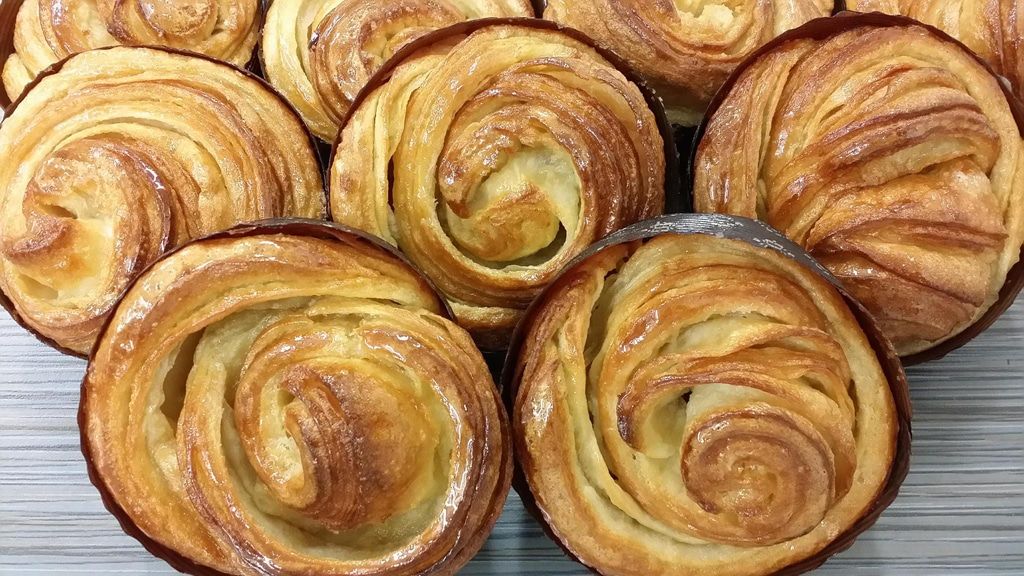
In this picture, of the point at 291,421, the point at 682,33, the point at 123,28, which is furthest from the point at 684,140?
the point at 123,28

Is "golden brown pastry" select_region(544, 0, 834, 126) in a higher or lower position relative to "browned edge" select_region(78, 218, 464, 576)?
higher

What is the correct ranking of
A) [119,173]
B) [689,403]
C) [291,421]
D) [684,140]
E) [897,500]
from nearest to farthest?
[291,421] < [689,403] < [119,173] < [897,500] < [684,140]

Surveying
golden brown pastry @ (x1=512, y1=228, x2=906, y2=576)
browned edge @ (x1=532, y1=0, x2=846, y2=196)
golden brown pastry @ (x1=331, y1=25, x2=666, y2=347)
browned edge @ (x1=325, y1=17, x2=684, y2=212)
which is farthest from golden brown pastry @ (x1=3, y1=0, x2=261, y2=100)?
golden brown pastry @ (x1=512, y1=228, x2=906, y2=576)

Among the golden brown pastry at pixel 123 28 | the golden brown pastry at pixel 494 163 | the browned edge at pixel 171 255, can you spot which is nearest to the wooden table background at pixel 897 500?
the browned edge at pixel 171 255

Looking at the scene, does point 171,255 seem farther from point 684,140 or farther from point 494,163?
point 684,140

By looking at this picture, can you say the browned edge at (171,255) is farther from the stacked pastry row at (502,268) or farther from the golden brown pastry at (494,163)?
the golden brown pastry at (494,163)

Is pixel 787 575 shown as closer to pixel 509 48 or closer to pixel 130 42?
pixel 509 48

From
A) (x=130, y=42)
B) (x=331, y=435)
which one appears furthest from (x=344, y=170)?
(x=130, y=42)

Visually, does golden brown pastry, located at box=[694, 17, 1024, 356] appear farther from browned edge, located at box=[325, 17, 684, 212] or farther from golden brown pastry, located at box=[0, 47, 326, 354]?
golden brown pastry, located at box=[0, 47, 326, 354]
